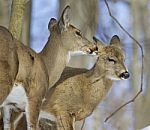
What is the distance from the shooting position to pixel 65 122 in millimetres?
8297

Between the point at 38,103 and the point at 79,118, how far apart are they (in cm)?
132

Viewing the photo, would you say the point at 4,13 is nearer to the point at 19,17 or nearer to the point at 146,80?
the point at 146,80

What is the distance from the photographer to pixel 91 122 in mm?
13352

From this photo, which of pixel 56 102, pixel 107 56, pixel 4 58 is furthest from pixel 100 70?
pixel 4 58

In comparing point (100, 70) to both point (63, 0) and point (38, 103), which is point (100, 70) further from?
point (63, 0)

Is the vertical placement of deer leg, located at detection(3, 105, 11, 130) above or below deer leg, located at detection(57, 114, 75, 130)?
above

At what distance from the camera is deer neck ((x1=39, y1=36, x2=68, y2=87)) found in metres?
8.10

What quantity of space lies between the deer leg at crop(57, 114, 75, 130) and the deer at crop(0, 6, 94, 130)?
47 centimetres

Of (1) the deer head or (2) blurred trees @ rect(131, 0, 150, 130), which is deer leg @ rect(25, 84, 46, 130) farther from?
(2) blurred trees @ rect(131, 0, 150, 130)

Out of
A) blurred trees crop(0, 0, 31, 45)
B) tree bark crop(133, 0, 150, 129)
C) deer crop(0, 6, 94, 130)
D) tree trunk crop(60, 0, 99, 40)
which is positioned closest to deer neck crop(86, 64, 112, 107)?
deer crop(0, 6, 94, 130)

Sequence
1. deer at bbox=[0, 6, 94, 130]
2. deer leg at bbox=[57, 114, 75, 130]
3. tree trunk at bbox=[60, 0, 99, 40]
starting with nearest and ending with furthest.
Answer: deer at bbox=[0, 6, 94, 130], deer leg at bbox=[57, 114, 75, 130], tree trunk at bbox=[60, 0, 99, 40]

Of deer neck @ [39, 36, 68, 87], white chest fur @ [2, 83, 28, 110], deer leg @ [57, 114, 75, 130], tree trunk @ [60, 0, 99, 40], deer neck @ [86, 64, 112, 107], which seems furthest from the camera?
tree trunk @ [60, 0, 99, 40]

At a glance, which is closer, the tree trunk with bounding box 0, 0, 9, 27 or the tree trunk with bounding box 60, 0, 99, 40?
the tree trunk with bounding box 0, 0, 9, 27

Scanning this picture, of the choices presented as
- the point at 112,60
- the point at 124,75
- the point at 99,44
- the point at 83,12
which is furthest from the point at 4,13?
the point at 124,75
